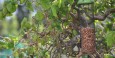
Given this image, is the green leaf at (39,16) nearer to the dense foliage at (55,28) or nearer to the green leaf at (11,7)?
the dense foliage at (55,28)

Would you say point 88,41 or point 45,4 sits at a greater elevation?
point 45,4

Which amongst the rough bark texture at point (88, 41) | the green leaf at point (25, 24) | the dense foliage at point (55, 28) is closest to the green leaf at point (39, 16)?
the dense foliage at point (55, 28)

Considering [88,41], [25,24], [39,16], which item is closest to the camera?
[88,41]

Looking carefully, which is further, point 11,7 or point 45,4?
point 11,7

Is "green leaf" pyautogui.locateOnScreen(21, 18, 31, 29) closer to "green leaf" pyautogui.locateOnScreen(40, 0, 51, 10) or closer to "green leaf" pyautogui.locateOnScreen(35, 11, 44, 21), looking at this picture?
"green leaf" pyautogui.locateOnScreen(35, 11, 44, 21)

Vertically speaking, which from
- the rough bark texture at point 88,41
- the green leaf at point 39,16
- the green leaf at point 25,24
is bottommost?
the rough bark texture at point 88,41

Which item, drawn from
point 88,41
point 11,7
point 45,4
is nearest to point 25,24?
point 11,7

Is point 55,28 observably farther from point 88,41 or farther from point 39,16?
point 88,41

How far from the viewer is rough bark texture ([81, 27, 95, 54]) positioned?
1.27 m

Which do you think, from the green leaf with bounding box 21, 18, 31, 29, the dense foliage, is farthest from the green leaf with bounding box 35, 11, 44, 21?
the green leaf with bounding box 21, 18, 31, 29

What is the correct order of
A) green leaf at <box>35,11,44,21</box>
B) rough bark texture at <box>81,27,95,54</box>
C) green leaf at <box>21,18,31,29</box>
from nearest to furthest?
1. rough bark texture at <box>81,27,95,54</box>
2. green leaf at <box>35,11,44,21</box>
3. green leaf at <box>21,18,31,29</box>

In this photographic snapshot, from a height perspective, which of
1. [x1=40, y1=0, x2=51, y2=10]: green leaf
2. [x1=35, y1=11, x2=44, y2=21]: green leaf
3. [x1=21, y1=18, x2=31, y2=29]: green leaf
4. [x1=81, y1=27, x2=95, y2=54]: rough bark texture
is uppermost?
[x1=40, y1=0, x2=51, y2=10]: green leaf

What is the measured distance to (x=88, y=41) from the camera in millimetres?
1280

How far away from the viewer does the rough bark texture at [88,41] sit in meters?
1.27
